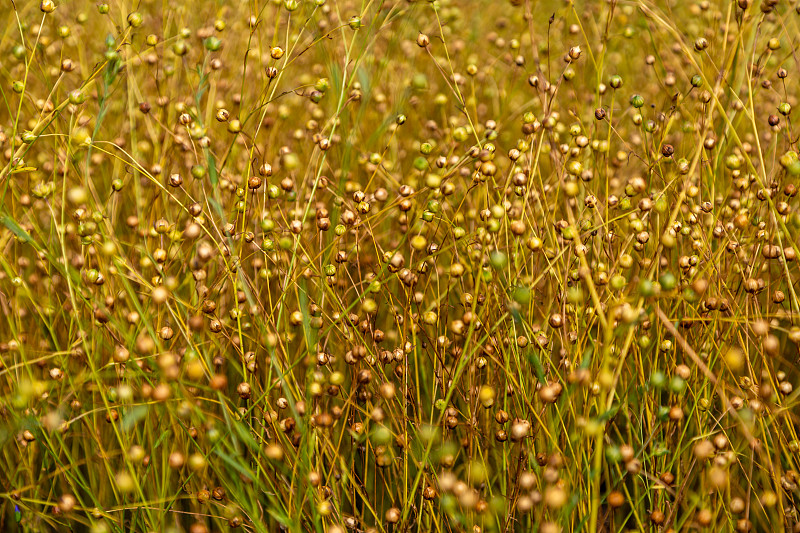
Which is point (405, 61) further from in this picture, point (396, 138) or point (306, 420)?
point (306, 420)

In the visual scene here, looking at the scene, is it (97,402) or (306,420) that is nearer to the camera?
(306,420)

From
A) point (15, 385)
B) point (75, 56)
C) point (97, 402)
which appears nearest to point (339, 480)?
point (97, 402)

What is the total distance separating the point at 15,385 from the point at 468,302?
802 mm

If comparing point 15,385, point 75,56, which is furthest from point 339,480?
point 75,56

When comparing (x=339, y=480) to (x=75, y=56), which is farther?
(x=75, y=56)

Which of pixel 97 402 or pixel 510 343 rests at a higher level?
pixel 510 343

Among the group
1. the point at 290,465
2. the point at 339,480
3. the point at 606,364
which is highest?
the point at 606,364

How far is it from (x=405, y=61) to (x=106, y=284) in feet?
4.80

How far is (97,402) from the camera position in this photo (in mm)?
1160

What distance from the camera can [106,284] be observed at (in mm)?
1172

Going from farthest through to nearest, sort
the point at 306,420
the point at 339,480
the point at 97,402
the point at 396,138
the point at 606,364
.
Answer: the point at 396,138
the point at 97,402
the point at 339,480
the point at 306,420
the point at 606,364

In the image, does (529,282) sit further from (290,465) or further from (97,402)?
(97,402)

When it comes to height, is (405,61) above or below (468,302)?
above

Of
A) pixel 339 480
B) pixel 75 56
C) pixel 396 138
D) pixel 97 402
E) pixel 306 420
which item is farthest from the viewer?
pixel 75 56
